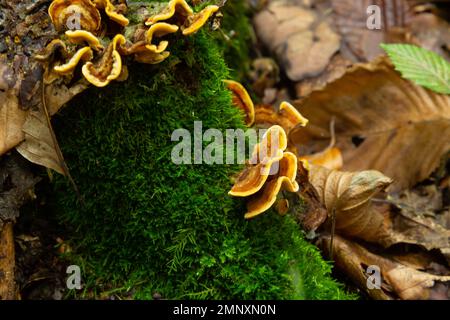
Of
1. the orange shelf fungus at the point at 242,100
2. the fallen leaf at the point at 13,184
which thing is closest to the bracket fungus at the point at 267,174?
the orange shelf fungus at the point at 242,100

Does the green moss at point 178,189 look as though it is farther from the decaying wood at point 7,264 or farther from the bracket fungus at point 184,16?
the decaying wood at point 7,264

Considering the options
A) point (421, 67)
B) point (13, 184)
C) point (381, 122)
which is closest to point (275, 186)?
point (13, 184)

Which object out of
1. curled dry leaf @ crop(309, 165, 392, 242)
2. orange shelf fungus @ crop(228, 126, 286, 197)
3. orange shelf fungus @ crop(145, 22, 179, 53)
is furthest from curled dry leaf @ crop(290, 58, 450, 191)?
orange shelf fungus @ crop(145, 22, 179, 53)

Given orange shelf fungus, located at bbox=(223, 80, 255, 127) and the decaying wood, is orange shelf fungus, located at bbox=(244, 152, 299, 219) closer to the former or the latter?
orange shelf fungus, located at bbox=(223, 80, 255, 127)

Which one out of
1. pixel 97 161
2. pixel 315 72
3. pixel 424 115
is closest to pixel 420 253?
pixel 424 115

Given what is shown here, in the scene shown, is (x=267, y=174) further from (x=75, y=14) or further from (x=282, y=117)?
(x=75, y=14)
